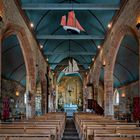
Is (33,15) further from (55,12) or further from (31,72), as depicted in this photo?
(31,72)

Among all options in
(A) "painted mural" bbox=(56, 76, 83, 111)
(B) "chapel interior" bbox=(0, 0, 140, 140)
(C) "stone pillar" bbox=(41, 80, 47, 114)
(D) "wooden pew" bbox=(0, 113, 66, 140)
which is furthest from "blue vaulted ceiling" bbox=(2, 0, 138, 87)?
(A) "painted mural" bbox=(56, 76, 83, 111)

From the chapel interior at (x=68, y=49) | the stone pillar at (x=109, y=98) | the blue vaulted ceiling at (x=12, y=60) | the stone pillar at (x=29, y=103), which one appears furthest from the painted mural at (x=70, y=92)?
the stone pillar at (x=109, y=98)

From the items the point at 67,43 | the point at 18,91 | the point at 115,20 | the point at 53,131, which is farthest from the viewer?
the point at 67,43

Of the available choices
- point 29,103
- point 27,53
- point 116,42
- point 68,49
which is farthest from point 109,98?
point 68,49

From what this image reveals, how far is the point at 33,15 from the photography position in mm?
16141

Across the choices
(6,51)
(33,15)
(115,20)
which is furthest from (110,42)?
(6,51)

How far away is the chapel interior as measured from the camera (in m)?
8.49

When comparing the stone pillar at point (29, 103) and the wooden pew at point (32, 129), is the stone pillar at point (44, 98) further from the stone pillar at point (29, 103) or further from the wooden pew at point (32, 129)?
the wooden pew at point (32, 129)

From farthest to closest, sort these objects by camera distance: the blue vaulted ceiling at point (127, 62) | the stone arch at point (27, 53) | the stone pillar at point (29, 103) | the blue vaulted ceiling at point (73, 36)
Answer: the blue vaulted ceiling at point (127, 62), the stone pillar at point (29, 103), the stone arch at point (27, 53), the blue vaulted ceiling at point (73, 36)

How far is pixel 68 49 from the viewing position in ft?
94.6

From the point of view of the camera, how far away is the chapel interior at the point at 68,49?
8.49 metres

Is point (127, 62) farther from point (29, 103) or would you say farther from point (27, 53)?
point (29, 103)

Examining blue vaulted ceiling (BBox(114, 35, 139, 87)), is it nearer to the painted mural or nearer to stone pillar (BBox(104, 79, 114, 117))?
stone pillar (BBox(104, 79, 114, 117))

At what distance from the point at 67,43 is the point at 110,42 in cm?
1121
